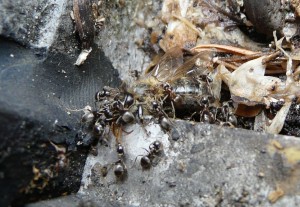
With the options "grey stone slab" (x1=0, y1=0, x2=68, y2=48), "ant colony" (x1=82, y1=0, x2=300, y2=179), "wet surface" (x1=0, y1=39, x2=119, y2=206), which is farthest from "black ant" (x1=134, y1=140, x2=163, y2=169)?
"grey stone slab" (x1=0, y1=0, x2=68, y2=48)

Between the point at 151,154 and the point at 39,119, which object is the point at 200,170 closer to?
the point at 151,154

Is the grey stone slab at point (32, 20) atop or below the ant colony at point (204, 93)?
atop

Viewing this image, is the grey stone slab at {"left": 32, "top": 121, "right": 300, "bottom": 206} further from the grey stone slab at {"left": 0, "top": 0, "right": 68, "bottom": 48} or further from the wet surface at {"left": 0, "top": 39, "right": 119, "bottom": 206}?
the grey stone slab at {"left": 0, "top": 0, "right": 68, "bottom": 48}

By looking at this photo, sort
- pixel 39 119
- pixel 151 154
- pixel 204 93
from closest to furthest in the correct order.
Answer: pixel 39 119, pixel 151 154, pixel 204 93

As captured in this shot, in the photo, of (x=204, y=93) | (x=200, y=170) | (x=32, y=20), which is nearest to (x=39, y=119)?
(x=32, y=20)

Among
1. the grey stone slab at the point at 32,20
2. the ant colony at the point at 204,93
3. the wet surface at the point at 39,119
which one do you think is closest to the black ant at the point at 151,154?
the ant colony at the point at 204,93

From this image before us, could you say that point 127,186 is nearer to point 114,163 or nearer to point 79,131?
point 114,163

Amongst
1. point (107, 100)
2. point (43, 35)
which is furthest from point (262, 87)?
point (43, 35)

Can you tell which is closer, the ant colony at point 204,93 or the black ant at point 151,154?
the black ant at point 151,154

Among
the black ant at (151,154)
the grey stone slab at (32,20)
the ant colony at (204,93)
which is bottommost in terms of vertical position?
the black ant at (151,154)

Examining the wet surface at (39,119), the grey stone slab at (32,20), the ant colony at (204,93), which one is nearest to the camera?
the wet surface at (39,119)

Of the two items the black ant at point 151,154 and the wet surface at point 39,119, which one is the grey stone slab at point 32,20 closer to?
the wet surface at point 39,119
